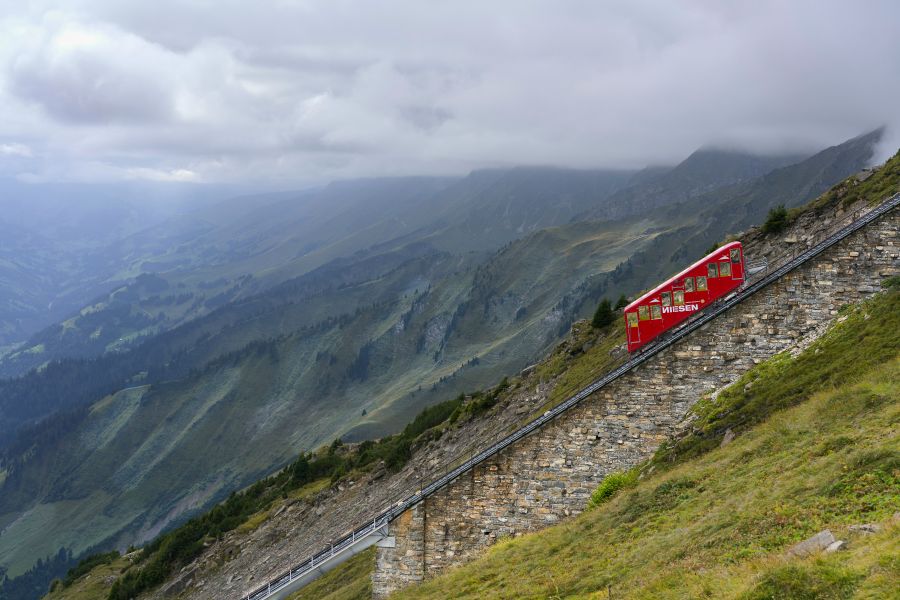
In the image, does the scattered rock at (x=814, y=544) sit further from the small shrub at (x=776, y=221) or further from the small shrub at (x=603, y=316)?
the small shrub at (x=603, y=316)

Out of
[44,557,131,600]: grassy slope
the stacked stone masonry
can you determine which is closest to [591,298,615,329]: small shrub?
the stacked stone masonry

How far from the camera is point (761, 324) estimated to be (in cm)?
2814

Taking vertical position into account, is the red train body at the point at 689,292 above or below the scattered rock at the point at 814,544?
above

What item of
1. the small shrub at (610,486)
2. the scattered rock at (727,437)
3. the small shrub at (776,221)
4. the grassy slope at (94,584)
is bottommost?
the grassy slope at (94,584)

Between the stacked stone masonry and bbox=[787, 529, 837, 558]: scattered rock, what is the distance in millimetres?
15578

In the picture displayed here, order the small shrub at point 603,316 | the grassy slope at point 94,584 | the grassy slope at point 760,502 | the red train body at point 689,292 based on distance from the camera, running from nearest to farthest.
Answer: the grassy slope at point 760,502
the red train body at point 689,292
the small shrub at point 603,316
the grassy slope at point 94,584

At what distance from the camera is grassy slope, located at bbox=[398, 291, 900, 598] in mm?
10984

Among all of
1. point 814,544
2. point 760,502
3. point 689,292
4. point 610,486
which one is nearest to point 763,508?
point 760,502

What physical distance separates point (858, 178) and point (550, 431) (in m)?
32.6

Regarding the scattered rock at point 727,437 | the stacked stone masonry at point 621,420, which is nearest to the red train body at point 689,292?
the stacked stone masonry at point 621,420

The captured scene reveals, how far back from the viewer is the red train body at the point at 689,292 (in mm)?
33375

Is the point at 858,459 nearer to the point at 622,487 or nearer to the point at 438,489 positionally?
the point at 622,487

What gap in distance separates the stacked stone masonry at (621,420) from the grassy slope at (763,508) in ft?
8.02

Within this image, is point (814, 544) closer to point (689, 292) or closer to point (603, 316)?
point (689, 292)
